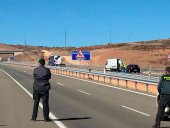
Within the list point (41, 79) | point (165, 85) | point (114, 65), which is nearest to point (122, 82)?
point (41, 79)

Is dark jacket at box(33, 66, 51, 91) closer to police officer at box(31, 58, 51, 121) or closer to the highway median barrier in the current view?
police officer at box(31, 58, 51, 121)

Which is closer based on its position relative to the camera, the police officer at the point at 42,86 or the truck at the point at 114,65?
the police officer at the point at 42,86

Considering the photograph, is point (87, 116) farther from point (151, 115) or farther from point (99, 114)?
point (151, 115)

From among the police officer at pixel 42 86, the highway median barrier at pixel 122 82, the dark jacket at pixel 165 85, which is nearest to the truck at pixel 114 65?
the highway median barrier at pixel 122 82

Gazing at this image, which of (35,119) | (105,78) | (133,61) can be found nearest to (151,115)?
(35,119)

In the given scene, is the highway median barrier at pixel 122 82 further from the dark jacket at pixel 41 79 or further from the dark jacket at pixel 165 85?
the dark jacket at pixel 165 85

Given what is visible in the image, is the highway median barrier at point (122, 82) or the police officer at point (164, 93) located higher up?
the police officer at point (164, 93)

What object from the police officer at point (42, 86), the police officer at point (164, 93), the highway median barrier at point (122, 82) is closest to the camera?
the police officer at point (164, 93)

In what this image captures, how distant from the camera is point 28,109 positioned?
17.7 meters

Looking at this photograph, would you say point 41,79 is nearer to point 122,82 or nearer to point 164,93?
point 164,93

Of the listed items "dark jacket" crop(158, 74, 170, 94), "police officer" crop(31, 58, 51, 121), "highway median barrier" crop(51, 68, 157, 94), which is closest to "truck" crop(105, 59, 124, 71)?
"highway median barrier" crop(51, 68, 157, 94)

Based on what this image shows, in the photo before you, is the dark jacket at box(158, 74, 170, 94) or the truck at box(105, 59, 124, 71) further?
the truck at box(105, 59, 124, 71)

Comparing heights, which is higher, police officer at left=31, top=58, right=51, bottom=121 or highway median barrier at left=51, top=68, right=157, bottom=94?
police officer at left=31, top=58, right=51, bottom=121

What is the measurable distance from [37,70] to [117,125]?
9.39ft
